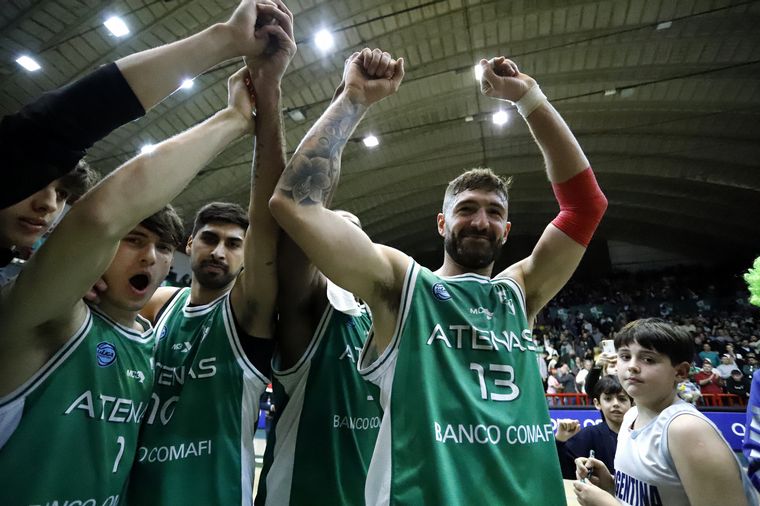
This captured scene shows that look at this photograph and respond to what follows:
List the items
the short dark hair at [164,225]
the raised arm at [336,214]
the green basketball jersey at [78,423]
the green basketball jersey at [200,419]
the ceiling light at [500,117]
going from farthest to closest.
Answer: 1. the ceiling light at [500,117]
2. the short dark hair at [164,225]
3. the green basketball jersey at [200,419]
4. the raised arm at [336,214]
5. the green basketball jersey at [78,423]

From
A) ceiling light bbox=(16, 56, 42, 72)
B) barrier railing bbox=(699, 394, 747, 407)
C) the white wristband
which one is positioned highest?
ceiling light bbox=(16, 56, 42, 72)

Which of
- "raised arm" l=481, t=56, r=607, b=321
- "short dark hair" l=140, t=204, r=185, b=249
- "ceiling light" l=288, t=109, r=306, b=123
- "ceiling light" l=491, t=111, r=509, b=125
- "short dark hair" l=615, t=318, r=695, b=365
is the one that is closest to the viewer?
"short dark hair" l=140, t=204, r=185, b=249

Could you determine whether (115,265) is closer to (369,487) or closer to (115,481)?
(115,481)

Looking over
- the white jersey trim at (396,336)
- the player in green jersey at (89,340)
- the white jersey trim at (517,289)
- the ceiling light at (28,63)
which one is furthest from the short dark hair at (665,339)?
the ceiling light at (28,63)

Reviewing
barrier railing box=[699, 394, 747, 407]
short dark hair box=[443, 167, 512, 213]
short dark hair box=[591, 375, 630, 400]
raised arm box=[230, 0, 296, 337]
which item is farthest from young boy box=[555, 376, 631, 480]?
barrier railing box=[699, 394, 747, 407]

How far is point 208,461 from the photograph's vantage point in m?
1.60

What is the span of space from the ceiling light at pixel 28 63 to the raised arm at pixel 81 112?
10362 mm

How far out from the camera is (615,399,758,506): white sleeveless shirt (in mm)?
1725

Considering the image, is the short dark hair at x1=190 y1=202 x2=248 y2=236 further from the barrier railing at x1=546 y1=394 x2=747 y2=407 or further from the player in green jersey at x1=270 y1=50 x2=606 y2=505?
the barrier railing at x1=546 y1=394 x2=747 y2=407

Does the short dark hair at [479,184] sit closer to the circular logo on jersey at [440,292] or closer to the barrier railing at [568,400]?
the circular logo on jersey at [440,292]

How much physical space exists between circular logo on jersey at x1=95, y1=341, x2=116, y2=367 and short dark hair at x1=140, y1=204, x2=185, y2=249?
1.44 feet

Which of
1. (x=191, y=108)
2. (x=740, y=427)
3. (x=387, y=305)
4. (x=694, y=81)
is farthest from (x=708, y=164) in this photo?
(x=387, y=305)

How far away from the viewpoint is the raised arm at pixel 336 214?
1452 mm

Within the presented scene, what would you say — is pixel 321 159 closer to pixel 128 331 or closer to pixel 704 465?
pixel 128 331
